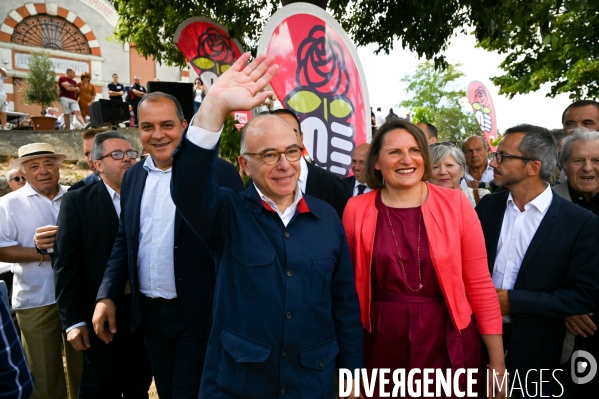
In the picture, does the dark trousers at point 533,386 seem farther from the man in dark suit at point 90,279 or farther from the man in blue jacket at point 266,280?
the man in dark suit at point 90,279

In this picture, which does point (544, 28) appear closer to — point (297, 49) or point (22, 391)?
point (297, 49)

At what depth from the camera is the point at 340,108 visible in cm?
461

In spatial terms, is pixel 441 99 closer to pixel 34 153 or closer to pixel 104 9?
pixel 104 9

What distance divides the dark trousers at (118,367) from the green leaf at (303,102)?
7.74 feet

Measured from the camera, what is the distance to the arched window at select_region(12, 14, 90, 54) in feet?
76.9

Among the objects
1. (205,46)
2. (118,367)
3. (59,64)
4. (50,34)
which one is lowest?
(118,367)

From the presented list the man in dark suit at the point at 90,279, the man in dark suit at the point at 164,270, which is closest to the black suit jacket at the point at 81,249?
the man in dark suit at the point at 90,279

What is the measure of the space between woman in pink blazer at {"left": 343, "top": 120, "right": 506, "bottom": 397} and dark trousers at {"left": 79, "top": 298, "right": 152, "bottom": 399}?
1.64m

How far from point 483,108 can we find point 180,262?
30.4 ft

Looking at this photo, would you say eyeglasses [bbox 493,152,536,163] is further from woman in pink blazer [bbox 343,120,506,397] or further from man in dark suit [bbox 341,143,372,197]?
man in dark suit [bbox 341,143,372,197]

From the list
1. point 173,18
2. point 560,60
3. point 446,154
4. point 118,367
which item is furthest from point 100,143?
point 560,60

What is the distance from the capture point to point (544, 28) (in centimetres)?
527

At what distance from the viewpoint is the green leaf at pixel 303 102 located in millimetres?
4477

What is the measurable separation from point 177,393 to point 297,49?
320cm
